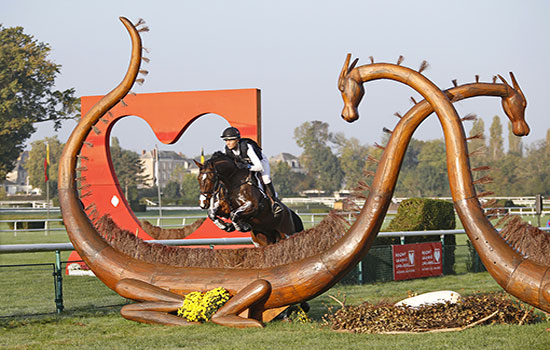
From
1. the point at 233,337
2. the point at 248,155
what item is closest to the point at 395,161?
the point at 233,337

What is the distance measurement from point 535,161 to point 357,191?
69117mm

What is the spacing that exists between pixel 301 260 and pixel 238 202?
6.60ft

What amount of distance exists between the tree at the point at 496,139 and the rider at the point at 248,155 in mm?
84162

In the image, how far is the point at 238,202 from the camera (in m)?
8.38

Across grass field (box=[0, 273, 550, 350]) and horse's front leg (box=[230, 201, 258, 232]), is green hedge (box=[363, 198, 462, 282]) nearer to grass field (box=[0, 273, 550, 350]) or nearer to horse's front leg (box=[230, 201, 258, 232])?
horse's front leg (box=[230, 201, 258, 232])

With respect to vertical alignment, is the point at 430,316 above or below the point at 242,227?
below

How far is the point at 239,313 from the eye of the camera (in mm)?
6539

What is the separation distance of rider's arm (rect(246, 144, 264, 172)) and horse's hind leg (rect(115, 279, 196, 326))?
2362 millimetres

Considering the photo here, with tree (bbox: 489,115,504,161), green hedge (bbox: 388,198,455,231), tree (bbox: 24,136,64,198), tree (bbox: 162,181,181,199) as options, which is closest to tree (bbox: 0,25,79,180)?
green hedge (bbox: 388,198,455,231)

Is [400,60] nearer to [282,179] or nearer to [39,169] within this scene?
[39,169]

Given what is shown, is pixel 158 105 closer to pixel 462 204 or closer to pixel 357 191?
pixel 357 191

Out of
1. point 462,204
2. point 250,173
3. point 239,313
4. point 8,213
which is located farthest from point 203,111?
point 8,213

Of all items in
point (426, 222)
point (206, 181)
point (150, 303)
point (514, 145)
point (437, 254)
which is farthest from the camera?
point (514, 145)

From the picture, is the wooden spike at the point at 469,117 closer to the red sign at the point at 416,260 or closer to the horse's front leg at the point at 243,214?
the horse's front leg at the point at 243,214
